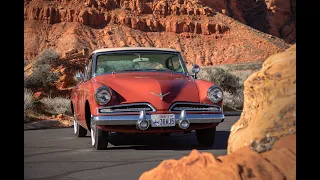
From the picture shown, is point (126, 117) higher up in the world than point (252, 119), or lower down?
lower down

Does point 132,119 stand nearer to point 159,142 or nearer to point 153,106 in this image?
point 153,106

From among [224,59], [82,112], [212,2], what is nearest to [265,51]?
[224,59]

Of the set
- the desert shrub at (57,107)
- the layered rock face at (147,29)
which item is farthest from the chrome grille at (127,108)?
the layered rock face at (147,29)

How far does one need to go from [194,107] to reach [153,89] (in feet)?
1.49

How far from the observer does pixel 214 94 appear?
4.97 metres

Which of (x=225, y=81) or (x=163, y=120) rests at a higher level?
(x=163, y=120)

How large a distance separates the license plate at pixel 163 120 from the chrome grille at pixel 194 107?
0.53 feet

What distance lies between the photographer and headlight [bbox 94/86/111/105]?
488 centimetres

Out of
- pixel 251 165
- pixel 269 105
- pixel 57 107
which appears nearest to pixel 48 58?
pixel 57 107

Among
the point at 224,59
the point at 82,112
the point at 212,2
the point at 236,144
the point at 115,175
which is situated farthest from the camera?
the point at 212,2

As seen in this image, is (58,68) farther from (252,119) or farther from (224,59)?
(224,59)
